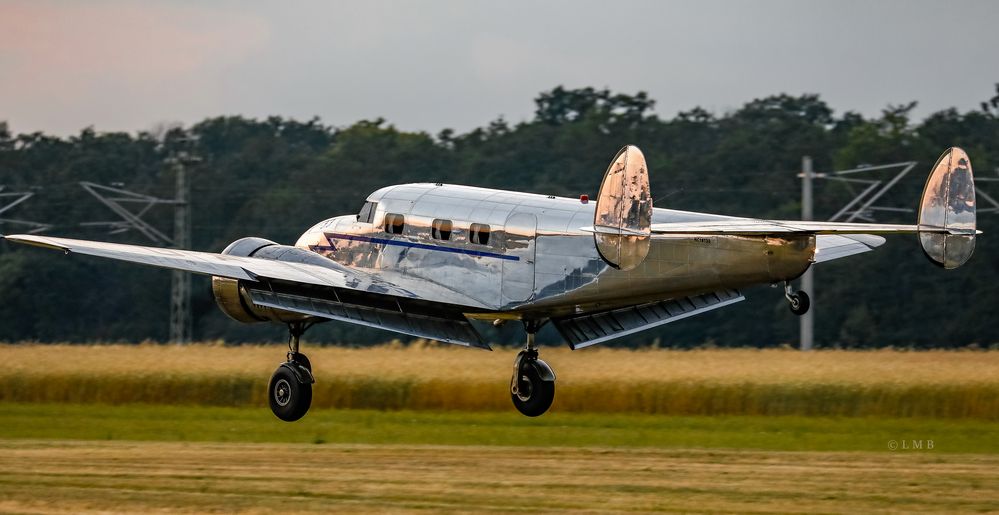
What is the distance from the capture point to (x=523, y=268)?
25562mm

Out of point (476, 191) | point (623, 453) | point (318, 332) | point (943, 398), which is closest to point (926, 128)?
point (318, 332)

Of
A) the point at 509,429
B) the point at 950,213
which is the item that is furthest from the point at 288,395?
the point at 509,429

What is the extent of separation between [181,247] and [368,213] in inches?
1334

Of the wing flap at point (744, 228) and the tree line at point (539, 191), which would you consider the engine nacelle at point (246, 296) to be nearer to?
→ the wing flap at point (744, 228)

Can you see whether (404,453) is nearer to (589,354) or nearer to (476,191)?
(476,191)

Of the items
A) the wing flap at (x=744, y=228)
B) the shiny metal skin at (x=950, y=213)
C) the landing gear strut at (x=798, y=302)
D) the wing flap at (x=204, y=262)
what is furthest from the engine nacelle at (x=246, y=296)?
the shiny metal skin at (x=950, y=213)

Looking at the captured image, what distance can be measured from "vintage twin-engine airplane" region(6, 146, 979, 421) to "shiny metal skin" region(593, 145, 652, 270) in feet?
0.07

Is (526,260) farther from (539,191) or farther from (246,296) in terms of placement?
(539,191)

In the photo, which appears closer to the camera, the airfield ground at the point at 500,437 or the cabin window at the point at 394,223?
the airfield ground at the point at 500,437

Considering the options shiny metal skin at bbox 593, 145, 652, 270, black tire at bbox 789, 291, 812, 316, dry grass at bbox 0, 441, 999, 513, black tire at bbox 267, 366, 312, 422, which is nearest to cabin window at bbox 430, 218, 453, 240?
black tire at bbox 267, 366, 312, 422

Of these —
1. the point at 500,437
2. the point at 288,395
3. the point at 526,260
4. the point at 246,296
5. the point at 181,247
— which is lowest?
the point at 500,437

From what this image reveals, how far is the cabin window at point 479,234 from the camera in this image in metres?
26.0

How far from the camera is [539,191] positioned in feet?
268

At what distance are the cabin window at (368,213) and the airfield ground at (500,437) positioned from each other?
5.04 meters
